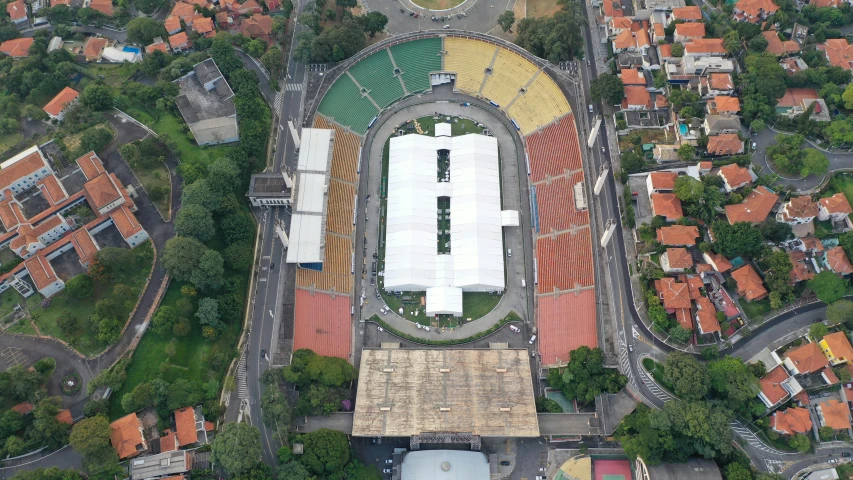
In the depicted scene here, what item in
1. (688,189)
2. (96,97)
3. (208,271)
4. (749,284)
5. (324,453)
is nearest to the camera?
(324,453)

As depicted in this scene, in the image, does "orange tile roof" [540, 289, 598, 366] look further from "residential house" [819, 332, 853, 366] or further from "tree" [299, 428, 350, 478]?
"tree" [299, 428, 350, 478]

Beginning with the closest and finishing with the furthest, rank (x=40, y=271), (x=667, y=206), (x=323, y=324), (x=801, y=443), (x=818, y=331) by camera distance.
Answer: (x=801, y=443) → (x=818, y=331) → (x=40, y=271) → (x=323, y=324) → (x=667, y=206)

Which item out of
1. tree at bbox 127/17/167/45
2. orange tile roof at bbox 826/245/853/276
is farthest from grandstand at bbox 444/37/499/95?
orange tile roof at bbox 826/245/853/276

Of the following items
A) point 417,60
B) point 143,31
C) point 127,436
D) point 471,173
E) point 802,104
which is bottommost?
point 127,436

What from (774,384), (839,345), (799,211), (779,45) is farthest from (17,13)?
(839,345)

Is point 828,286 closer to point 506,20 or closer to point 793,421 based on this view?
point 793,421

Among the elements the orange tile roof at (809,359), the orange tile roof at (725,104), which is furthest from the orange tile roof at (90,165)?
the orange tile roof at (809,359)

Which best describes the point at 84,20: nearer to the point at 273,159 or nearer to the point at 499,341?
the point at 273,159
